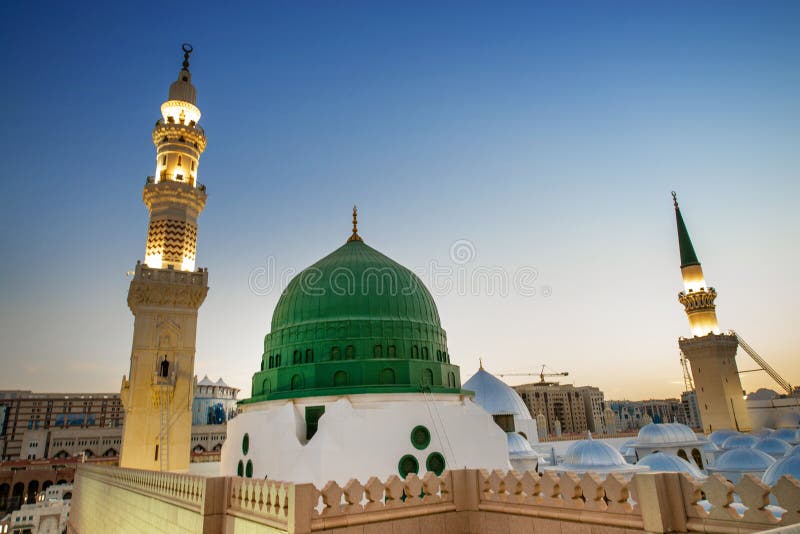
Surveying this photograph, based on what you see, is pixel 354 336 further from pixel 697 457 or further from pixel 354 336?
pixel 697 457

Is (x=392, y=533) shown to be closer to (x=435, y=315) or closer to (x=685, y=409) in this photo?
(x=435, y=315)

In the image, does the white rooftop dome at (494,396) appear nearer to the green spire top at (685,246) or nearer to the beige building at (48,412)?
the green spire top at (685,246)

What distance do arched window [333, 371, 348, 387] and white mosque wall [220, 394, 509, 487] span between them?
1125 mm

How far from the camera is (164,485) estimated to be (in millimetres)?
11078

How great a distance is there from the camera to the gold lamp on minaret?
43.3 meters

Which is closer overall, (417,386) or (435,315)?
(417,386)

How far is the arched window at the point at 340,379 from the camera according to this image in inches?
687

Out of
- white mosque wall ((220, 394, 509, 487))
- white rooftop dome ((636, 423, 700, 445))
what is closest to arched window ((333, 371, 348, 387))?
white mosque wall ((220, 394, 509, 487))

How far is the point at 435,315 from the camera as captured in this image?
68.4ft

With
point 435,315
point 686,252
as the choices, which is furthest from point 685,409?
point 435,315

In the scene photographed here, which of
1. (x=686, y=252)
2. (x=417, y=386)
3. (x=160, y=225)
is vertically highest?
(x=686, y=252)

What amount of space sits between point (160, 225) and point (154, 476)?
17037mm

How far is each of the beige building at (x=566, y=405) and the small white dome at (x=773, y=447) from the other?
64.4 metres

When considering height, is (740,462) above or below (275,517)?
below
